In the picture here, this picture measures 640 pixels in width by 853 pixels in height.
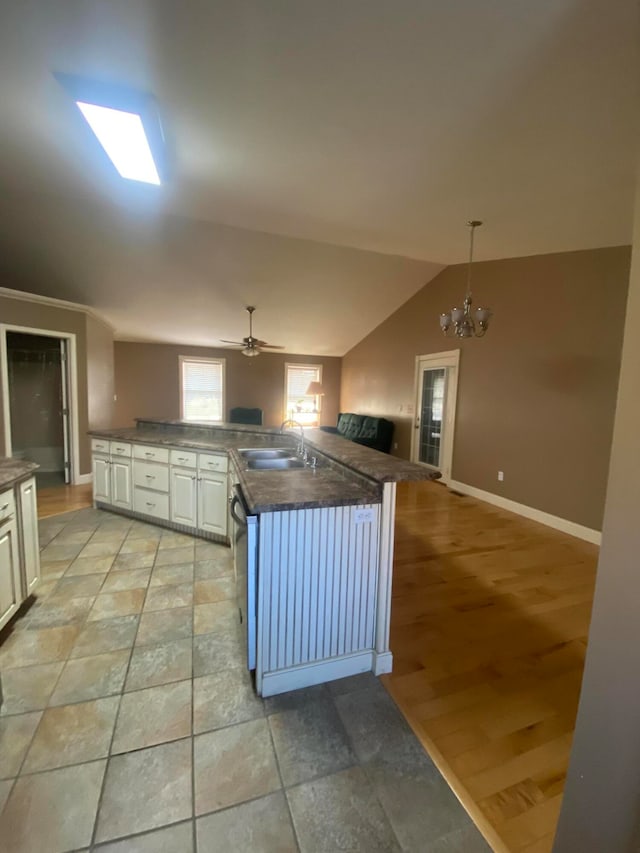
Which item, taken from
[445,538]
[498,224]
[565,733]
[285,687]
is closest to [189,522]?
[285,687]

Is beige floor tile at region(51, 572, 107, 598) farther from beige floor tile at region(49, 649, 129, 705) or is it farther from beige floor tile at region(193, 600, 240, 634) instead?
beige floor tile at region(193, 600, 240, 634)

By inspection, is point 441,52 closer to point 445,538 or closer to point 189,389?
point 445,538

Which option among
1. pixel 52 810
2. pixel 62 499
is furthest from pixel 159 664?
pixel 62 499

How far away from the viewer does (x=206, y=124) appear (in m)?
2.03

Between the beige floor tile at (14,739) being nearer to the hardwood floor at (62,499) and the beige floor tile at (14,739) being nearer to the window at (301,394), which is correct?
the hardwood floor at (62,499)

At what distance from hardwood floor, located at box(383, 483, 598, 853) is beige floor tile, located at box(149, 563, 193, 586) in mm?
1516

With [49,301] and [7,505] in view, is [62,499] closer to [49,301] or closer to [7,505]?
[49,301]

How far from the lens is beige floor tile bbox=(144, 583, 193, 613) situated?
230 centimetres

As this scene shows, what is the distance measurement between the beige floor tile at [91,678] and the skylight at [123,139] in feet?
9.47

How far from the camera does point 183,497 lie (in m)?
3.31

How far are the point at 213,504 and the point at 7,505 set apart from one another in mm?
1429

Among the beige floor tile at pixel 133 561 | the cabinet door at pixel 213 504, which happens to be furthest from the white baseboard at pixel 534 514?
the beige floor tile at pixel 133 561

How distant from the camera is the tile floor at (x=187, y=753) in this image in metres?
1.15

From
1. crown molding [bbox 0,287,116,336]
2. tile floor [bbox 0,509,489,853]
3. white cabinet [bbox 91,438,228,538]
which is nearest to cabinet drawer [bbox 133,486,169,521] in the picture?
white cabinet [bbox 91,438,228,538]
